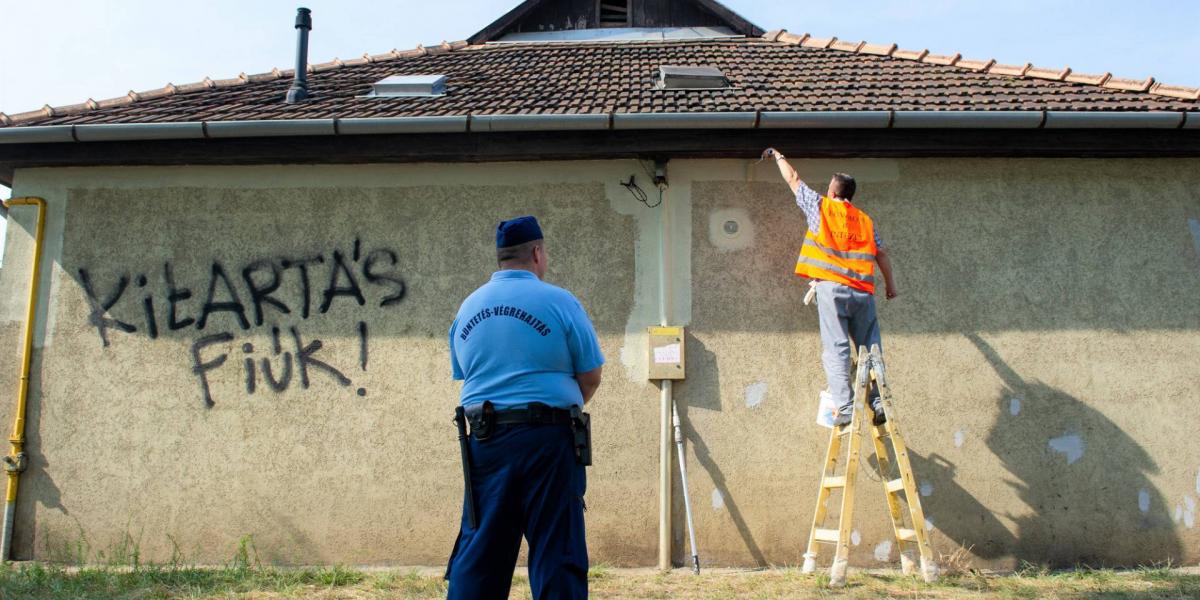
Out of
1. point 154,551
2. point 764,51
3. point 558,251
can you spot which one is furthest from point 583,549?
point 764,51

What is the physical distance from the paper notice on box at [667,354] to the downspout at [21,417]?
410 cm

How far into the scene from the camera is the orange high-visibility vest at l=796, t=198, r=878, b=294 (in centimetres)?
559

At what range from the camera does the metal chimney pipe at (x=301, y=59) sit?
6.98 m

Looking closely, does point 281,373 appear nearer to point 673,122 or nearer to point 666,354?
point 666,354

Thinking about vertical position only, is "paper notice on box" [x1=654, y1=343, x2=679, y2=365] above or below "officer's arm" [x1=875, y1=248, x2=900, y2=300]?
below

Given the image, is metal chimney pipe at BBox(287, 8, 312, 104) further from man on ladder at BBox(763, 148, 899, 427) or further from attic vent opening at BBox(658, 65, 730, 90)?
man on ladder at BBox(763, 148, 899, 427)

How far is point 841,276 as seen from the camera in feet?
18.4

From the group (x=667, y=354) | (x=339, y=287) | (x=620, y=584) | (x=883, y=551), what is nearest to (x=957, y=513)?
(x=883, y=551)

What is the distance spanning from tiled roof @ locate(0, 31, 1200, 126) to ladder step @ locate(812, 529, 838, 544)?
262 cm

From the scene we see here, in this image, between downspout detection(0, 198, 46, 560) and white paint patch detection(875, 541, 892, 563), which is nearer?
white paint patch detection(875, 541, 892, 563)

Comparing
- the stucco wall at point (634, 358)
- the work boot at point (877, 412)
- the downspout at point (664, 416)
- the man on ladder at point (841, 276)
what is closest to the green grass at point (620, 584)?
the downspout at point (664, 416)

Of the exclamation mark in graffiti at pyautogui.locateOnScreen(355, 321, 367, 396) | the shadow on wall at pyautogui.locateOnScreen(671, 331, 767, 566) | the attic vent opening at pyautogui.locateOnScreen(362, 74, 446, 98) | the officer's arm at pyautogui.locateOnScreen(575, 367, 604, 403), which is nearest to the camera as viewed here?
the officer's arm at pyautogui.locateOnScreen(575, 367, 604, 403)

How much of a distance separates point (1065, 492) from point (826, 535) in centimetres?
174

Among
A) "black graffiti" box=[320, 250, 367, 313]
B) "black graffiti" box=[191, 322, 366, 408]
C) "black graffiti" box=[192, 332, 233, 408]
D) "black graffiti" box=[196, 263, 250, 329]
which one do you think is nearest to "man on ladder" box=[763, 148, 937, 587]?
"black graffiti" box=[320, 250, 367, 313]
